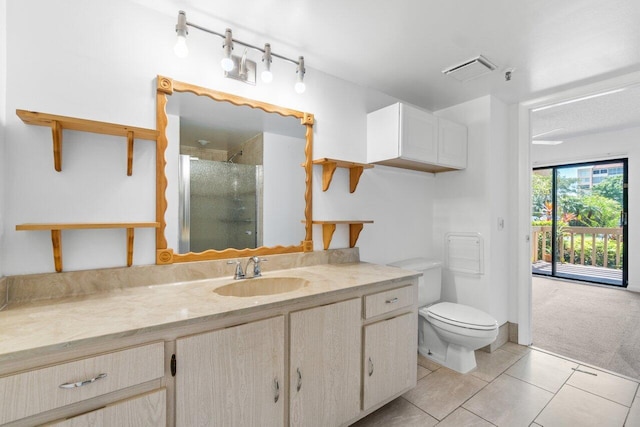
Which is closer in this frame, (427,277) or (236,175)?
(236,175)

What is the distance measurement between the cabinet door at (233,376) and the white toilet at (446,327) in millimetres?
1421

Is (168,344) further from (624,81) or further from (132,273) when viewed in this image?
(624,81)

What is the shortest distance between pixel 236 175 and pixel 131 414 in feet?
3.88

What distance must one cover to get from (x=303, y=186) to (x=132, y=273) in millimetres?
1119

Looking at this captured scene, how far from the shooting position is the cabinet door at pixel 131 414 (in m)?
0.90

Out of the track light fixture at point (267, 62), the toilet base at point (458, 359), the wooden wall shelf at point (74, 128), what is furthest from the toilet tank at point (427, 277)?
the wooden wall shelf at point (74, 128)

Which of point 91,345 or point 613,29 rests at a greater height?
point 613,29

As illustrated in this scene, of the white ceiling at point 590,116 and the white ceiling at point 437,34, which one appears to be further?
the white ceiling at point 590,116

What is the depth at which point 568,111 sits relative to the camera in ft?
10.9

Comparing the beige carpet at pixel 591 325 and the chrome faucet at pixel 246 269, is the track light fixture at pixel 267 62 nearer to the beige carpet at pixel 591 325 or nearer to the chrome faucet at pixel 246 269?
the chrome faucet at pixel 246 269

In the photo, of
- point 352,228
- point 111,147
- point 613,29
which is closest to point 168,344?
point 111,147

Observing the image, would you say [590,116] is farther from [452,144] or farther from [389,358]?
[389,358]

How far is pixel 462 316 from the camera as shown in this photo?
86.0 inches

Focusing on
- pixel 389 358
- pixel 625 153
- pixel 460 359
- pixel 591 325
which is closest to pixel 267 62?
pixel 389 358
